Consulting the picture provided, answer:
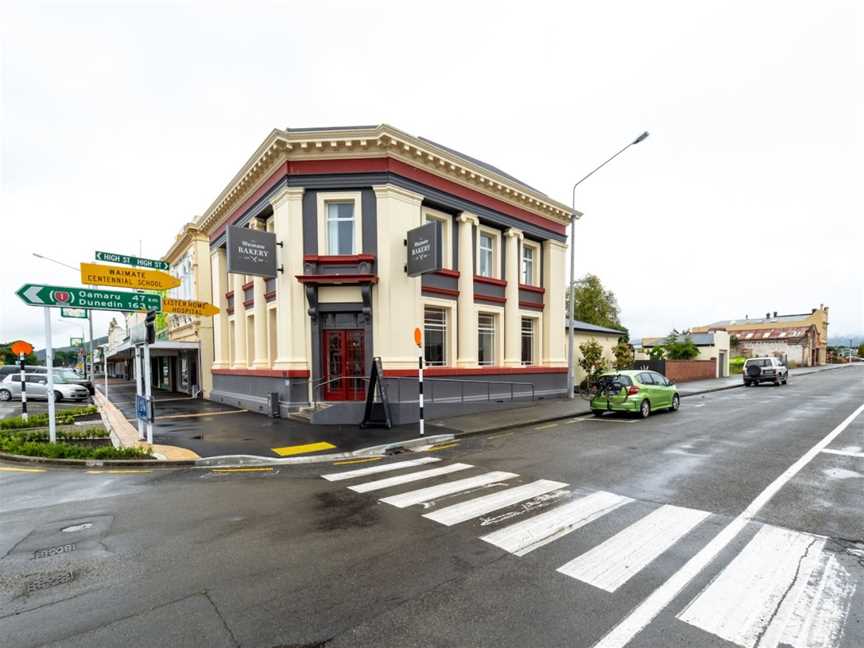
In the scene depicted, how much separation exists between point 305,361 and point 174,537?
9.31m

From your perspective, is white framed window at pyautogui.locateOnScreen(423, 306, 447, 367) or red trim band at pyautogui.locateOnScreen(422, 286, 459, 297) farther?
white framed window at pyautogui.locateOnScreen(423, 306, 447, 367)

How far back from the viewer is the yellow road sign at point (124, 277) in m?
9.76

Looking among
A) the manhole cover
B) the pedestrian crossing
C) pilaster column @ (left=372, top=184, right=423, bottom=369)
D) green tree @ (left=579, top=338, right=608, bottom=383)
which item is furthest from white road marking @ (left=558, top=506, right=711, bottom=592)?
green tree @ (left=579, top=338, right=608, bottom=383)

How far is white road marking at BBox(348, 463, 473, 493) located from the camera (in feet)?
22.7

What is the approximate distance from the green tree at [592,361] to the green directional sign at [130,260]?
19178 millimetres

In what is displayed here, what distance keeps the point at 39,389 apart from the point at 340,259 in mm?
22027

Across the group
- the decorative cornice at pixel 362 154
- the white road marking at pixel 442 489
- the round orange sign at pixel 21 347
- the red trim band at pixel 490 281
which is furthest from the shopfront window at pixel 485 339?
the round orange sign at pixel 21 347

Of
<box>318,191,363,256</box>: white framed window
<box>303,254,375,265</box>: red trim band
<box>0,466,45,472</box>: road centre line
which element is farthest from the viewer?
<box>318,191,363,256</box>: white framed window

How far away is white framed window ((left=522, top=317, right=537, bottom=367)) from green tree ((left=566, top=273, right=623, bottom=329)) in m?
25.9

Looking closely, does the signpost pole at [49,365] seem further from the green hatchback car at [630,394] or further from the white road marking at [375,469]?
the green hatchback car at [630,394]

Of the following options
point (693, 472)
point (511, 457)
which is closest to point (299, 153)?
point (511, 457)

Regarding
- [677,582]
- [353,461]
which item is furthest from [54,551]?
[677,582]

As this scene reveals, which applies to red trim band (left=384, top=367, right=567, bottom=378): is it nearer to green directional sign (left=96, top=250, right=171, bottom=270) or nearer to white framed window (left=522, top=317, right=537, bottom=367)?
white framed window (left=522, top=317, right=537, bottom=367)

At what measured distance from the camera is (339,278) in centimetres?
1362
